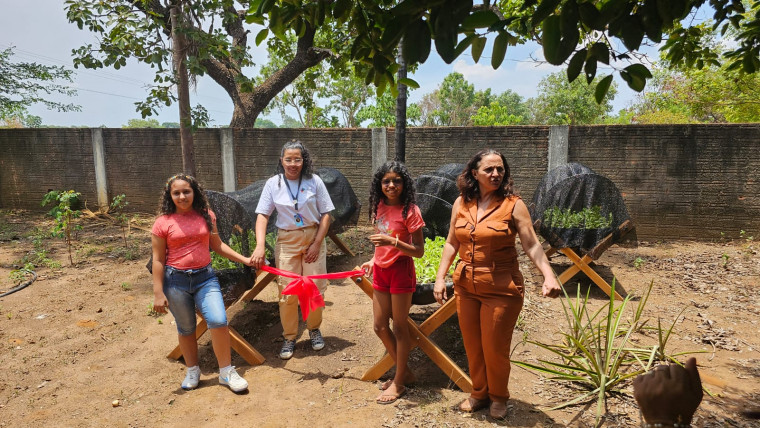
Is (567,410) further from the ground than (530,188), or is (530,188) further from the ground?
(530,188)

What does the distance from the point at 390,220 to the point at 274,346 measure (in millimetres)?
1927

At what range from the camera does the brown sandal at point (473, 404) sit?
9.75 feet

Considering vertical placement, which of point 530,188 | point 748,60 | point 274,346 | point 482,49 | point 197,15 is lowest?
point 274,346

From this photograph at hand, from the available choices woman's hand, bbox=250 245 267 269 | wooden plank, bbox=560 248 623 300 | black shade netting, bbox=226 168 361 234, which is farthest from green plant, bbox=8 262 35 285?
wooden plank, bbox=560 248 623 300

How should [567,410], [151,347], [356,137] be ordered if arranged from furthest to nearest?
[356,137] < [151,347] < [567,410]

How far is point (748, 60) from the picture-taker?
271 centimetres

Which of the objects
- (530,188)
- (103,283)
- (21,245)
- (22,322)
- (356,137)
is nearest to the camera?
(22,322)

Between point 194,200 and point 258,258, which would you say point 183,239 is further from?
point 258,258

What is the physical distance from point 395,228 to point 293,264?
120 cm

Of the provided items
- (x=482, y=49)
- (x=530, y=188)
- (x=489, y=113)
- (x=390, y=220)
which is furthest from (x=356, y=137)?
(x=489, y=113)

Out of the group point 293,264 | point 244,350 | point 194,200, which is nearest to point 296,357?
point 244,350

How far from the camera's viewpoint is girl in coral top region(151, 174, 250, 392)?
327cm

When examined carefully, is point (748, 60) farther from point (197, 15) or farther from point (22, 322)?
point (22, 322)

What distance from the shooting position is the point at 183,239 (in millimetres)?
3277
